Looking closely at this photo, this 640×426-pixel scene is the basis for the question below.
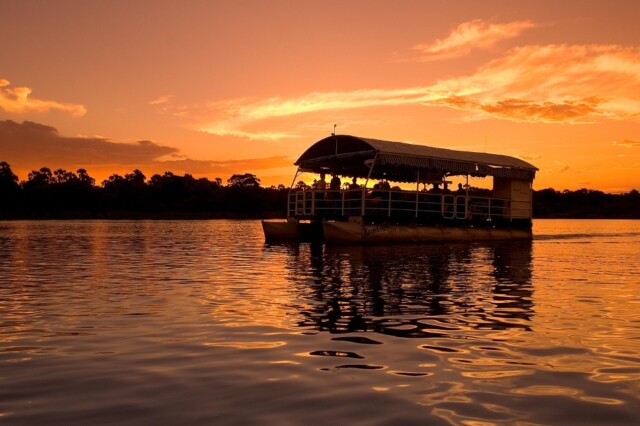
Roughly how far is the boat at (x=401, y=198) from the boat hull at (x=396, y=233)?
5 centimetres

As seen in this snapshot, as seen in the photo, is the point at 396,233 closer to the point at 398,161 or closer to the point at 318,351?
the point at 398,161

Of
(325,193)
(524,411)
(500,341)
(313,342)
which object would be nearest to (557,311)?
(500,341)

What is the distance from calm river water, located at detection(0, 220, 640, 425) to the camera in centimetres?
514

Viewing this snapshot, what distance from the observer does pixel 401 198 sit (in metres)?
33.1

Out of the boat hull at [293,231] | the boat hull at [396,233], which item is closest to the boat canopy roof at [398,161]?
the boat hull at [396,233]

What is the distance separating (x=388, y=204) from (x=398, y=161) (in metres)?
2.53

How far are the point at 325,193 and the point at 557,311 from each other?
2447cm

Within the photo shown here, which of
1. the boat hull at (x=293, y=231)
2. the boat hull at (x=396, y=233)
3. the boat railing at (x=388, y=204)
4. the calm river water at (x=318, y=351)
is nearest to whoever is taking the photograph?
the calm river water at (x=318, y=351)

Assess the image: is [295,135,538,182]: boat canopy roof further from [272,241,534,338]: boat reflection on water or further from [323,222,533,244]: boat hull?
[272,241,534,338]: boat reflection on water

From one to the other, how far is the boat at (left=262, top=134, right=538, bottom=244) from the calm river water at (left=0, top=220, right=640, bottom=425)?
52.0 ft

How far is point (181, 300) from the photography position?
12008 mm

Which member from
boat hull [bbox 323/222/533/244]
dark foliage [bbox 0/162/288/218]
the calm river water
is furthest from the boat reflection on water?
dark foliage [bbox 0/162/288/218]

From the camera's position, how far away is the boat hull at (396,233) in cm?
3130

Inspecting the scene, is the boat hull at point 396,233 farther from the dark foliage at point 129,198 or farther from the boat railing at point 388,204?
the dark foliage at point 129,198
